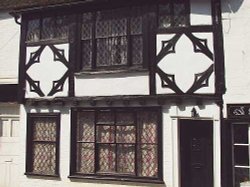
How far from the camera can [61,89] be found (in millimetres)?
12227

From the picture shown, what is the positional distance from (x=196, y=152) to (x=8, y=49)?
6795mm

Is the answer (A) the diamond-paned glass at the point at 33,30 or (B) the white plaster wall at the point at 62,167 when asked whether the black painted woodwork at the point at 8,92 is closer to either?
(B) the white plaster wall at the point at 62,167

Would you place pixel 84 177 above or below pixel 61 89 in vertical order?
below

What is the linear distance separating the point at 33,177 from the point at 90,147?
2.09 m

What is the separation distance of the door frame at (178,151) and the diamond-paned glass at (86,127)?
7.87 feet

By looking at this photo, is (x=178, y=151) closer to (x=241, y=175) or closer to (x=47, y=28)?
(x=241, y=175)

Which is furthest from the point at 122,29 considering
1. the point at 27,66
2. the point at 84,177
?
the point at 84,177

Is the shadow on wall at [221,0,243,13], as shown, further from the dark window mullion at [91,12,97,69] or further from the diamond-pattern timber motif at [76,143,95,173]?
the diamond-pattern timber motif at [76,143,95,173]

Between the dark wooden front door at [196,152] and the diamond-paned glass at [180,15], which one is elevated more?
the diamond-paned glass at [180,15]

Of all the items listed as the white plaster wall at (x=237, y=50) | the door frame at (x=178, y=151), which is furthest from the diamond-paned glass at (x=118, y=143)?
the white plaster wall at (x=237, y=50)

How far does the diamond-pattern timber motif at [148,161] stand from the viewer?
1099 centimetres

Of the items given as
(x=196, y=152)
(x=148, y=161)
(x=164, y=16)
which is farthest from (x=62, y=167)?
(x=164, y=16)

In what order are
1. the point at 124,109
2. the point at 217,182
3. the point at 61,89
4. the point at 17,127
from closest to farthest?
the point at 217,182 → the point at 124,109 → the point at 61,89 → the point at 17,127

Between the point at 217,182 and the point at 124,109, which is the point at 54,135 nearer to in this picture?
the point at 124,109
